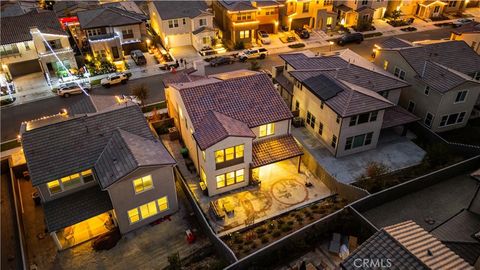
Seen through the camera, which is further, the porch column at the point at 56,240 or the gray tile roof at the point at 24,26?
the gray tile roof at the point at 24,26

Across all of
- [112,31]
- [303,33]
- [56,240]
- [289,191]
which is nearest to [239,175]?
[289,191]

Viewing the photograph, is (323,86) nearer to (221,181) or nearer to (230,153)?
(230,153)

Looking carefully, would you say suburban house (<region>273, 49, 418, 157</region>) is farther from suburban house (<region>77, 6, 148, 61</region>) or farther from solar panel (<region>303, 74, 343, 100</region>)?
suburban house (<region>77, 6, 148, 61</region>)

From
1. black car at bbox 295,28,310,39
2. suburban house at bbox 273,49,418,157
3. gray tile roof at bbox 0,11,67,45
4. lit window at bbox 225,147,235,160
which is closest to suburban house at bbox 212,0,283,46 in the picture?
black car at bbox 295,28,310,39

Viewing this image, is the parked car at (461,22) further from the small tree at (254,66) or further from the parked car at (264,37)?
the small tree at (254,66)

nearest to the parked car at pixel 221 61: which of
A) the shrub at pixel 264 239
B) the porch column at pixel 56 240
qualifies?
the shrub at pixel 264 239

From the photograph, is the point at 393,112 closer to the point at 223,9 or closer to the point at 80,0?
the point at 223,9
